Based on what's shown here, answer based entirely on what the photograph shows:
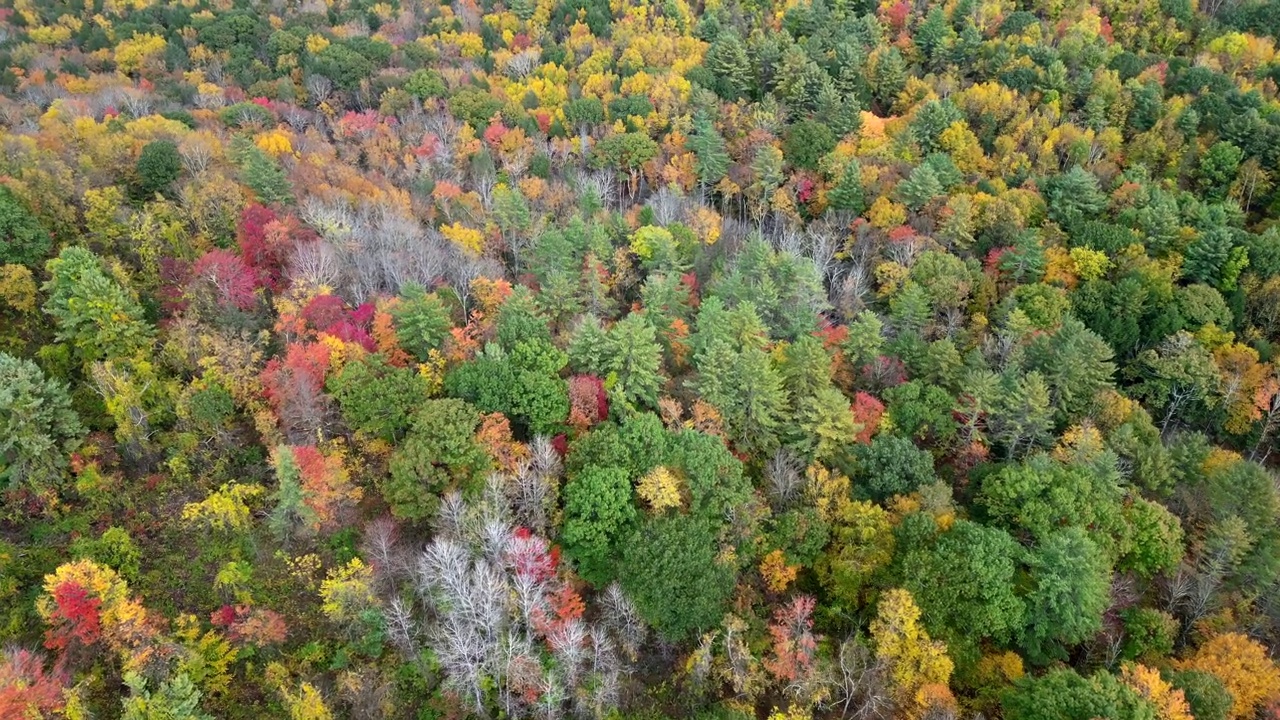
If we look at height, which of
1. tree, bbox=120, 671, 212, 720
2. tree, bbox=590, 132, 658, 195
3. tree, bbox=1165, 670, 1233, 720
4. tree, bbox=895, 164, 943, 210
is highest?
tree, bbox=895, 164, 943, 210

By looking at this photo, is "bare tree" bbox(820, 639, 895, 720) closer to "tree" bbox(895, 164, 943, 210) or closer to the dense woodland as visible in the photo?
the dense woodland

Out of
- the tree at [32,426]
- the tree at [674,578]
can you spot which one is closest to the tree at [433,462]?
the tree at [674,578]

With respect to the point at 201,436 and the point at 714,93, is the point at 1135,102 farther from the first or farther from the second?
the point at 201,436

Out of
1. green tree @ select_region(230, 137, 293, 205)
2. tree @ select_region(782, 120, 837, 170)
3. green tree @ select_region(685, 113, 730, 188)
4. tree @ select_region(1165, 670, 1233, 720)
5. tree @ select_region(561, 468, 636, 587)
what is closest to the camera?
tree @ select_region(1165, 670, 1233, 720)

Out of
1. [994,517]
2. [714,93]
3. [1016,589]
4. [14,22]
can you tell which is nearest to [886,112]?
[714,93]

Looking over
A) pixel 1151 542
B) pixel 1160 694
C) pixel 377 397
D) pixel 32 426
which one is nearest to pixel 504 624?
pixel 377 397

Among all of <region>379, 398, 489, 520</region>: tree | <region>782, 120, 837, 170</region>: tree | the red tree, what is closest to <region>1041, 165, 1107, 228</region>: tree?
<region>782, 120, 837, 170</region>: tree

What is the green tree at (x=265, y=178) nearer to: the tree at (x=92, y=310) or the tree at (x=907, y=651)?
the tree at (x=92, y=310)
